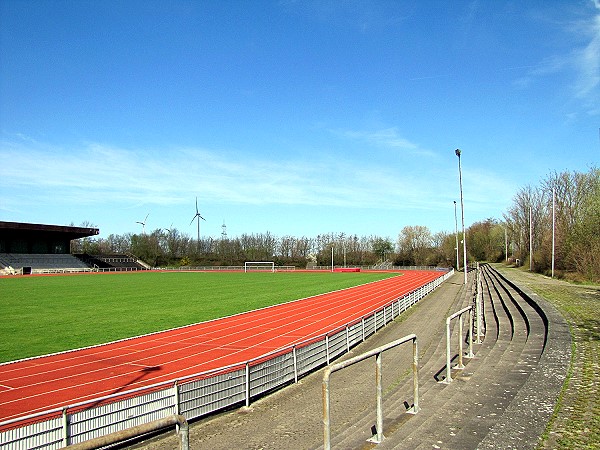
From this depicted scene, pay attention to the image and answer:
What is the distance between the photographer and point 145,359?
561 inches

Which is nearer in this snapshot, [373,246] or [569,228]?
[569,228]

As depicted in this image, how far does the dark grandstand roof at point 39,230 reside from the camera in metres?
69.7

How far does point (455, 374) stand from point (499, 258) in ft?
349

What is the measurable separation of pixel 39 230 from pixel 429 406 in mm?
79431

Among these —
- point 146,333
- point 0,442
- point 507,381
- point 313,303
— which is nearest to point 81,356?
point 146,333

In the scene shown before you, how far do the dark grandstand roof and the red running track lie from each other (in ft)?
199

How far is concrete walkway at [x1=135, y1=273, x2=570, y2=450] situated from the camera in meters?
5.41

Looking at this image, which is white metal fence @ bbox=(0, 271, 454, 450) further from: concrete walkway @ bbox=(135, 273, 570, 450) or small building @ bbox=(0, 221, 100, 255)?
small building @ bbox=(0, 221, 100, 255)

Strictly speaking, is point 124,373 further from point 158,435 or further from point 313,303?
point 313,303

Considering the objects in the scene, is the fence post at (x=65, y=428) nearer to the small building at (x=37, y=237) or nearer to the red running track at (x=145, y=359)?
the red running track at (x=145, y=359)

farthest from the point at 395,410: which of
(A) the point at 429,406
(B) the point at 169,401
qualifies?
(B) the point at 169,401

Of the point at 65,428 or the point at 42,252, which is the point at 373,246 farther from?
the point at 65,428

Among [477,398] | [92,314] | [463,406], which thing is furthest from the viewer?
[92,314]

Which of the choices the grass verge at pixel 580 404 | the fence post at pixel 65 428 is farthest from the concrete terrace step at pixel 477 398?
the fence post at pixel 65 428
